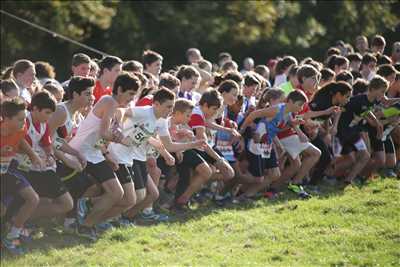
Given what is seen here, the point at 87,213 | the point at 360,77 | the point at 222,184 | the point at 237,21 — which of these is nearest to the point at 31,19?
the point at 237,21

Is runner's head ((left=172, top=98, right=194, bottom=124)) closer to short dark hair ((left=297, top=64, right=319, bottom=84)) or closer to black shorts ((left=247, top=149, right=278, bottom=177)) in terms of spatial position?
black shorts ((left=247, top=149, right=278, bottom=177))

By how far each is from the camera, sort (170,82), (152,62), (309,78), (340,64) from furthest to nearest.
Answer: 1. (340,64)
2. (309,78)
3. (152,62)
4. (170,82)

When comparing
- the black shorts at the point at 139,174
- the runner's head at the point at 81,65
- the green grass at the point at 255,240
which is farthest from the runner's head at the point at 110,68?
the green grass at the point at 255,240

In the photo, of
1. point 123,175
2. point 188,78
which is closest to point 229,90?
point 188,78

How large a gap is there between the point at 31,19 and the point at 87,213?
12783 mm

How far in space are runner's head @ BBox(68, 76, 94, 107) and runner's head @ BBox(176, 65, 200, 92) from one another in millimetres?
2506

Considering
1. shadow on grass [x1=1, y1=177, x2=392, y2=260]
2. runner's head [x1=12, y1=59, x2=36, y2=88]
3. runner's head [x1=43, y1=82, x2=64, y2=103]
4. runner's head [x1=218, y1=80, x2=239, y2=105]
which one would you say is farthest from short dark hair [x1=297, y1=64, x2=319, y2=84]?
runner's head [x1=12, y1=59, x2=36, y2=88]

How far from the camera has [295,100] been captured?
12219 mm

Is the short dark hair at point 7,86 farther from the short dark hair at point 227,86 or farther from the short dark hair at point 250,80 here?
the short dark hair at point 250,80

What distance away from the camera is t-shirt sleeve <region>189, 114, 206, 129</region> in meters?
11.4

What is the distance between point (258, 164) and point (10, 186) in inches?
164

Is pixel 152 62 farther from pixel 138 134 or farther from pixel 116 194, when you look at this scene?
pixel 116 194

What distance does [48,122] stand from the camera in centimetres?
965

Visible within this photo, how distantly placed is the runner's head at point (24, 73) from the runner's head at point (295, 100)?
3.50 metres
